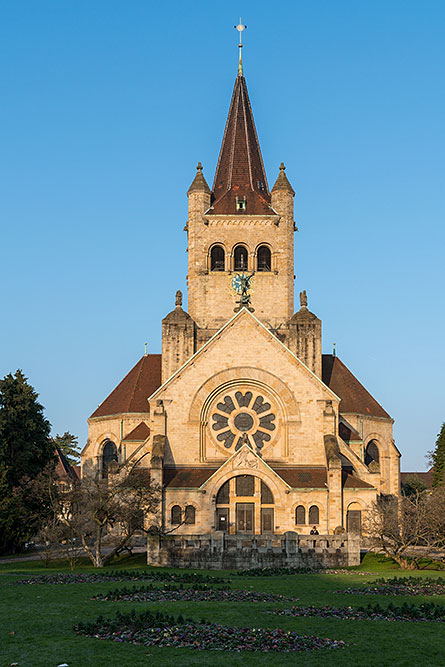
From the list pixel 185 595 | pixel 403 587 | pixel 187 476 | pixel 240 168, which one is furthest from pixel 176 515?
pixel 240 168

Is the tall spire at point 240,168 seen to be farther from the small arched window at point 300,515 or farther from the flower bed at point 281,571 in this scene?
the flower bed at point 281,571

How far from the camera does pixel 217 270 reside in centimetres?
6819

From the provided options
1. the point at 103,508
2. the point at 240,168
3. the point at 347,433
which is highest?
the point at 240,168

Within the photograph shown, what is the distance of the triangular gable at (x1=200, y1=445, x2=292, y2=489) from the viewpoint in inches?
2046

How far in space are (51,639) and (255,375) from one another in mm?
37975

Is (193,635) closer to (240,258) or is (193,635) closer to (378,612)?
(378,612)

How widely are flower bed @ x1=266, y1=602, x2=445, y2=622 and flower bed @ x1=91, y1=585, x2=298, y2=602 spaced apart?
9.84 feet

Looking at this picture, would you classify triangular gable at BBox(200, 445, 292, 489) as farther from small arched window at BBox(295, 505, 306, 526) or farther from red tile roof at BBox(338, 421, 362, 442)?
red tile roof at BBox(338, 421, 362, 442)

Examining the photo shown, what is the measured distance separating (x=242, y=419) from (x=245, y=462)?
4611mm

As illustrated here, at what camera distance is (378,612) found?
22.8 metres

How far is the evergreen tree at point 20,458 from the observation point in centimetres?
5003

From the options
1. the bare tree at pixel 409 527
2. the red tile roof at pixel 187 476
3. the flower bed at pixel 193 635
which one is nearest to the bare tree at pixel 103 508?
the red tile roof at pixel 187 476

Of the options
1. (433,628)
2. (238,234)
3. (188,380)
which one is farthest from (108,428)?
(433,628)

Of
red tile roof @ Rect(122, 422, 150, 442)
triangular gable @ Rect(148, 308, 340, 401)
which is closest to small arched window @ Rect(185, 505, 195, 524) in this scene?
triangular gable @ Rect(148, 308, 340, 401)
